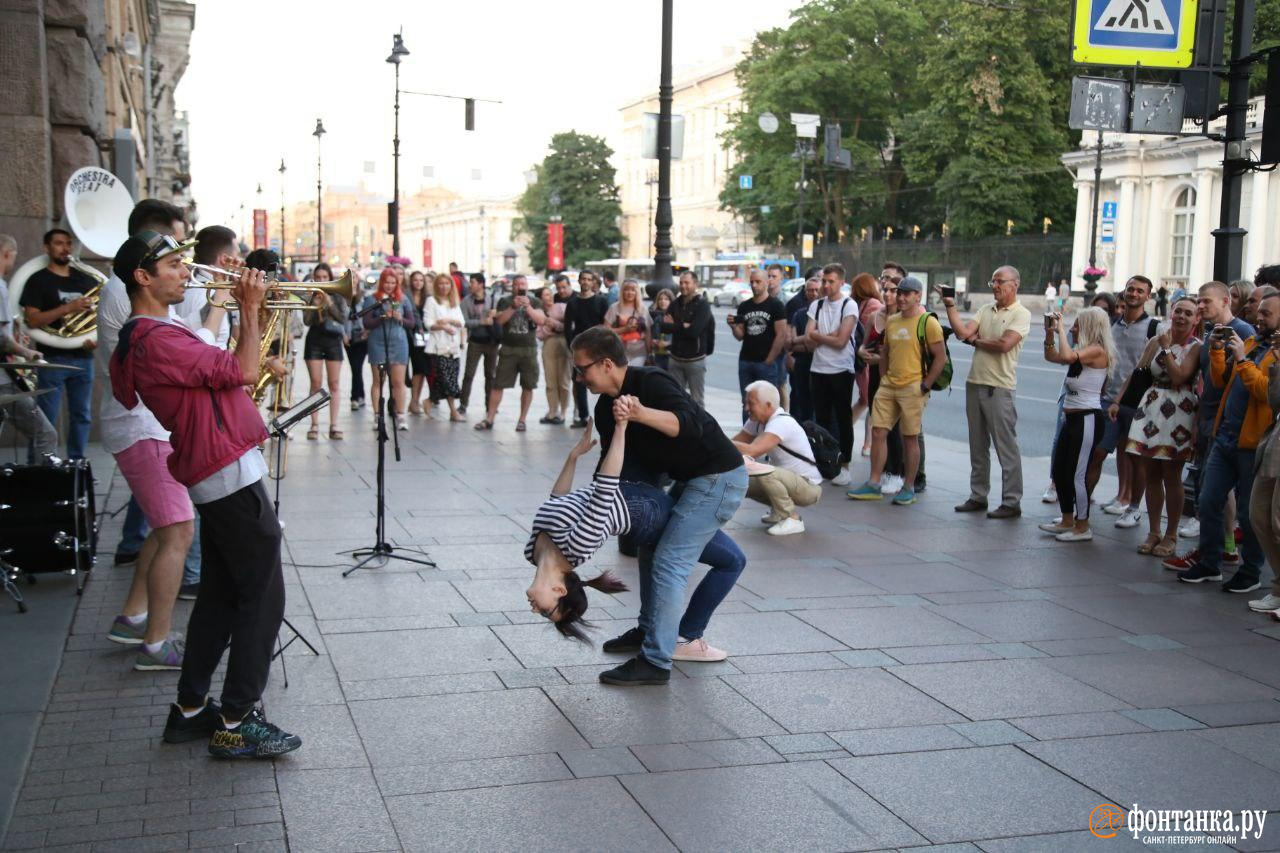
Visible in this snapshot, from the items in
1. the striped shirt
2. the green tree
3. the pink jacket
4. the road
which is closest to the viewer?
the pink jacket

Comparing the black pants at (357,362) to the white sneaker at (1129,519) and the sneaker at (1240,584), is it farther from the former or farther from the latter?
the sneaker at (1240,584)

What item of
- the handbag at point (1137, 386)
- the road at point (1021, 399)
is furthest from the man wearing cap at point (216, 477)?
the road at point (1021, 399)

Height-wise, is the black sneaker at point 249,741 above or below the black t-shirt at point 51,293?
below

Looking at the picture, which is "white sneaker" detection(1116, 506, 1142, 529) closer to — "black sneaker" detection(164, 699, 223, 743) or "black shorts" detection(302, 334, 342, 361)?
"black sneaker" detection(164, 699, 223, 743)

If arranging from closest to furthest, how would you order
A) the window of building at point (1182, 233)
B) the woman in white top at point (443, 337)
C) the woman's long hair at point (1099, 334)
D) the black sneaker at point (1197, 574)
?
the black sneaker at point (1197, 574), the woman's long hair at point (1099, 334), the woman in white top at point (443, 337), the window of building at point (1182, 233)

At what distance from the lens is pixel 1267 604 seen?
7.31m

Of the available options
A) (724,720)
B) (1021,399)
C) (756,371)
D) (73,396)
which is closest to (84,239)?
(73,396)

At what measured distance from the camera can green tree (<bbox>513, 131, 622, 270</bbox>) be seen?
11194 cm

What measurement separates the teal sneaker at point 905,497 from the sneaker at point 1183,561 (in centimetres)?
257

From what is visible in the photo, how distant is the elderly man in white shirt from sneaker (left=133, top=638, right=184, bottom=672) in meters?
4.38

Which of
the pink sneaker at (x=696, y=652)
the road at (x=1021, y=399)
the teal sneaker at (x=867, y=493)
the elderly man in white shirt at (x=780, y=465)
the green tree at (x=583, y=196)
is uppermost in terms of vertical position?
the green tree at (x=583, y=196)

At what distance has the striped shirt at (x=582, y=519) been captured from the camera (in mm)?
5445

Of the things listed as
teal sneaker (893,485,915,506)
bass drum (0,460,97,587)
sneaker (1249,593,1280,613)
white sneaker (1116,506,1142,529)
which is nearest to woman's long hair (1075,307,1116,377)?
white sneaker (1116,506,1142,529)

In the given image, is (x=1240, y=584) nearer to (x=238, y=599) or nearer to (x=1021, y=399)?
(x=238, y=599)
